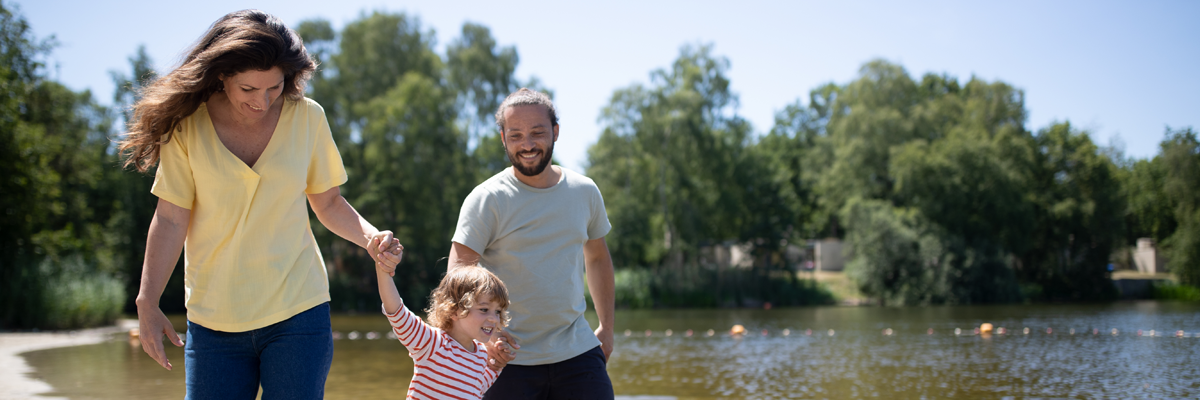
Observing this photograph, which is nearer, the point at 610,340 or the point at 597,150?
the point at 610,340

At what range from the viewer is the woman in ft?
8.13

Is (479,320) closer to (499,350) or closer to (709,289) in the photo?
(499,350)

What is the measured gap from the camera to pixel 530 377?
342 cm

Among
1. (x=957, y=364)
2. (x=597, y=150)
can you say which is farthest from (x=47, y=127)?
(x=957, y=364)

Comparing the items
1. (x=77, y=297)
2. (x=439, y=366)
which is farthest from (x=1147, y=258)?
(x=439, y=366)

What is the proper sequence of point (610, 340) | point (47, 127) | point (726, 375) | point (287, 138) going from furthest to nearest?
1. point (47, 127)
2. point (726, 375)
3. point (610, 340)
4. point (287, 138)

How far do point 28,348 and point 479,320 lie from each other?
678 inches

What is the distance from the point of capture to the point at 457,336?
3141mm

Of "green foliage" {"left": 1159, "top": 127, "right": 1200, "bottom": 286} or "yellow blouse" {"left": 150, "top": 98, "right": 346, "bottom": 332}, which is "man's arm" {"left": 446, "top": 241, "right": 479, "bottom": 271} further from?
"green foliage" {"left": 1159, "top": 127, "right": 1200, "bottom": 286}

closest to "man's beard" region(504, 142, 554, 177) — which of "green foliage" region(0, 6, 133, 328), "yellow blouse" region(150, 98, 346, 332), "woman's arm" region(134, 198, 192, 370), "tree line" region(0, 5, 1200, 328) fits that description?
"yellow blouse" region(150, 98, 346, 332)

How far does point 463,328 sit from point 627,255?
38582 millimetres

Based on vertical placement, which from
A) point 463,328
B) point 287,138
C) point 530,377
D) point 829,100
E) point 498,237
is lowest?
point 530,377

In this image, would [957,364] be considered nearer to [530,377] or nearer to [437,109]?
[530,377]

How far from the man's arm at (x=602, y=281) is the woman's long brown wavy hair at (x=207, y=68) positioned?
166 centimetres
